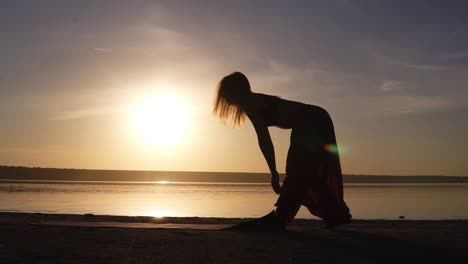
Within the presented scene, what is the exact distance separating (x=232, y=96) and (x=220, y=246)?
80.9 inches

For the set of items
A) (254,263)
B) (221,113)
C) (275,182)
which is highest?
(221,113)

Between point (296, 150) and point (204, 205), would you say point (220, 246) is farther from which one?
point (204, 205)

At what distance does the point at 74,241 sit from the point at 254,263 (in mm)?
1889

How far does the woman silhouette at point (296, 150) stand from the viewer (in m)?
6.39

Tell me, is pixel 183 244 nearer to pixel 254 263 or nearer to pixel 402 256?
pixel 254 263

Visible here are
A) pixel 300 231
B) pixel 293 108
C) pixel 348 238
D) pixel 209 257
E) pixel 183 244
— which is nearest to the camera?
pixel 209 257

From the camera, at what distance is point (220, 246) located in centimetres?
491

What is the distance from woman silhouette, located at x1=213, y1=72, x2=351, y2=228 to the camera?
6.39 meters

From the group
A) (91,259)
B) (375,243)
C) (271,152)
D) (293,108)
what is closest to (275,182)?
(271,152)

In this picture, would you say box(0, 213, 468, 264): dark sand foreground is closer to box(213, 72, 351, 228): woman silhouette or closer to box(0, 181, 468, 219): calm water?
box(213, 72, 351, 228): woman silhouette

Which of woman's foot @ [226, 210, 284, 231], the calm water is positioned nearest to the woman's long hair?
woman's foot @ [226, 210, 284, 231]

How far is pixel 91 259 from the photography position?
4.21 meters

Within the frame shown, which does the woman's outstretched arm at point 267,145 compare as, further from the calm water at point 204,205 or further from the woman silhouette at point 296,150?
the calm water at point 204,205

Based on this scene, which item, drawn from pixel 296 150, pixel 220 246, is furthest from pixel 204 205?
pixel 220 246
